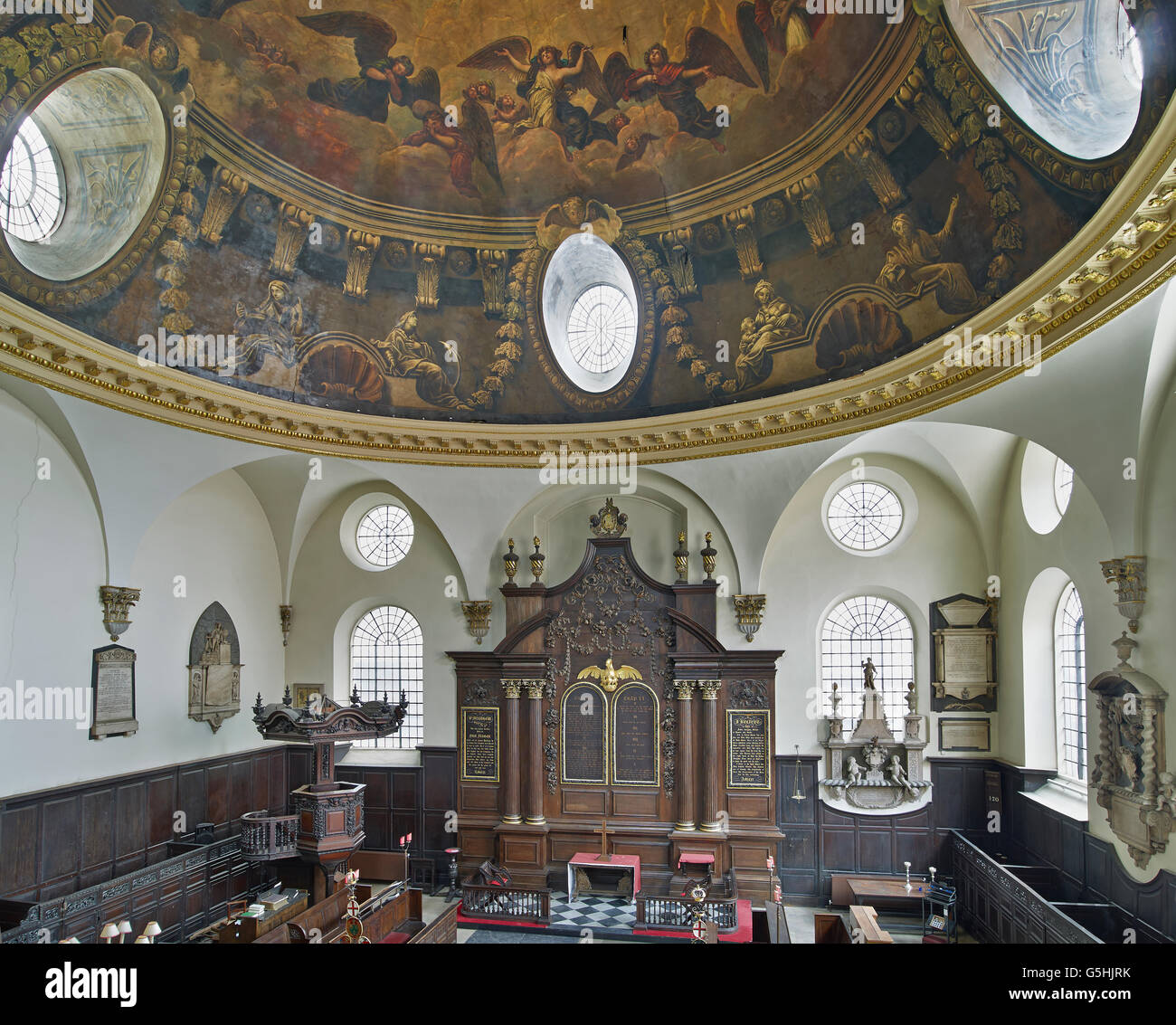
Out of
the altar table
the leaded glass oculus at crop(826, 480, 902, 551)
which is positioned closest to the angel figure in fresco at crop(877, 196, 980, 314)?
the leaded glass oculus at crop(826, 480, 902, 551)

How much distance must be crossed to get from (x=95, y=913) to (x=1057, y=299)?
1621 centimetres

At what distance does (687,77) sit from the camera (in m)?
15.6

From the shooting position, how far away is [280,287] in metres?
16.8

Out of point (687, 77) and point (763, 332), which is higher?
point (687, 77)

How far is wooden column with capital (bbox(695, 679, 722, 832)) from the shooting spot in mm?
17938

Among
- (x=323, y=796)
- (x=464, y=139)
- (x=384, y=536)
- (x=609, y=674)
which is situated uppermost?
(x=464, y=139)

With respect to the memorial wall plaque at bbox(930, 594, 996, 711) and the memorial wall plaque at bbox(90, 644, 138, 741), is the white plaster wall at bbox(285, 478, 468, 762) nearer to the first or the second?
the memorial wall plaque at bbox(90, 644, 138, 741)

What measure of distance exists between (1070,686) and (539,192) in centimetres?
1409

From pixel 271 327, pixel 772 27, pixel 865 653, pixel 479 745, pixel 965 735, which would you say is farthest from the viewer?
pixel 479 745

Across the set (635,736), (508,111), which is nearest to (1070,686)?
(635,736)

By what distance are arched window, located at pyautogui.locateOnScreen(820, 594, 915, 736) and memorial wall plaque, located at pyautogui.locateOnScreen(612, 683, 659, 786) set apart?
12.5 ft

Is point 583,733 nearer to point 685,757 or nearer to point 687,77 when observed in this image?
point 685,757
